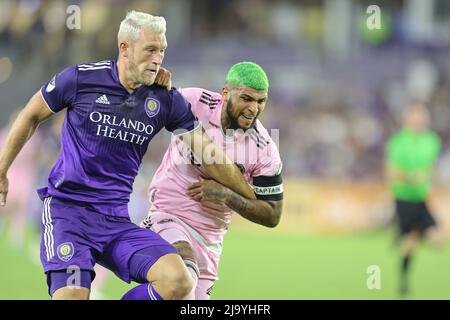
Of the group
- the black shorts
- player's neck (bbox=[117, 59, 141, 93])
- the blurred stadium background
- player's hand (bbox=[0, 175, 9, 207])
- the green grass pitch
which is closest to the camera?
player's hand (bbox=[0, 175, 9, 207])

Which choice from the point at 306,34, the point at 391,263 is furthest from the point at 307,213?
the point at 306,34

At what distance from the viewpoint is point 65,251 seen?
5648 mm

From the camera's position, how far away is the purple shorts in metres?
5.65

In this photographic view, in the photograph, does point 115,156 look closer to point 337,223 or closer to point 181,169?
point 181,169

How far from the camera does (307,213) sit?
1836cm

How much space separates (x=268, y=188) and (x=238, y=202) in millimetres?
321

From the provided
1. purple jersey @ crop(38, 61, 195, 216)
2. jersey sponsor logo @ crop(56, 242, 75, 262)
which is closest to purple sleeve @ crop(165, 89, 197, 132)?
purple jersey @ crop(38, 61, 195, 216)

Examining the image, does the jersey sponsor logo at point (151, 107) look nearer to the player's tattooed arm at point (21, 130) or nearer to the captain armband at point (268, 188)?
the player's tattooed arm at point (21, 130)

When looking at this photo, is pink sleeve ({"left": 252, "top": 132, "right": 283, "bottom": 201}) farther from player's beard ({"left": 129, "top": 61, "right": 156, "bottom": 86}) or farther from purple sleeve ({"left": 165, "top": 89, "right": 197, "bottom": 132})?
player's beard ({"left": 129, "top": 61, "right": 156, "bottom": 86})

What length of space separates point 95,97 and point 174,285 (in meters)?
1.31

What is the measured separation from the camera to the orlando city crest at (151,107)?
232 inches

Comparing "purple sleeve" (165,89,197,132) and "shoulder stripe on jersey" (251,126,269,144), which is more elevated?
"purple sleeve" (165,89,197,132)

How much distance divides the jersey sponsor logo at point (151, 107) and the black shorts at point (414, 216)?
734 cm

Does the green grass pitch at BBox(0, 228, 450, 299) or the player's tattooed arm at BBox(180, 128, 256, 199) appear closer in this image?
the player's tattooed arm at BBox(180, 128, 256, 199)
